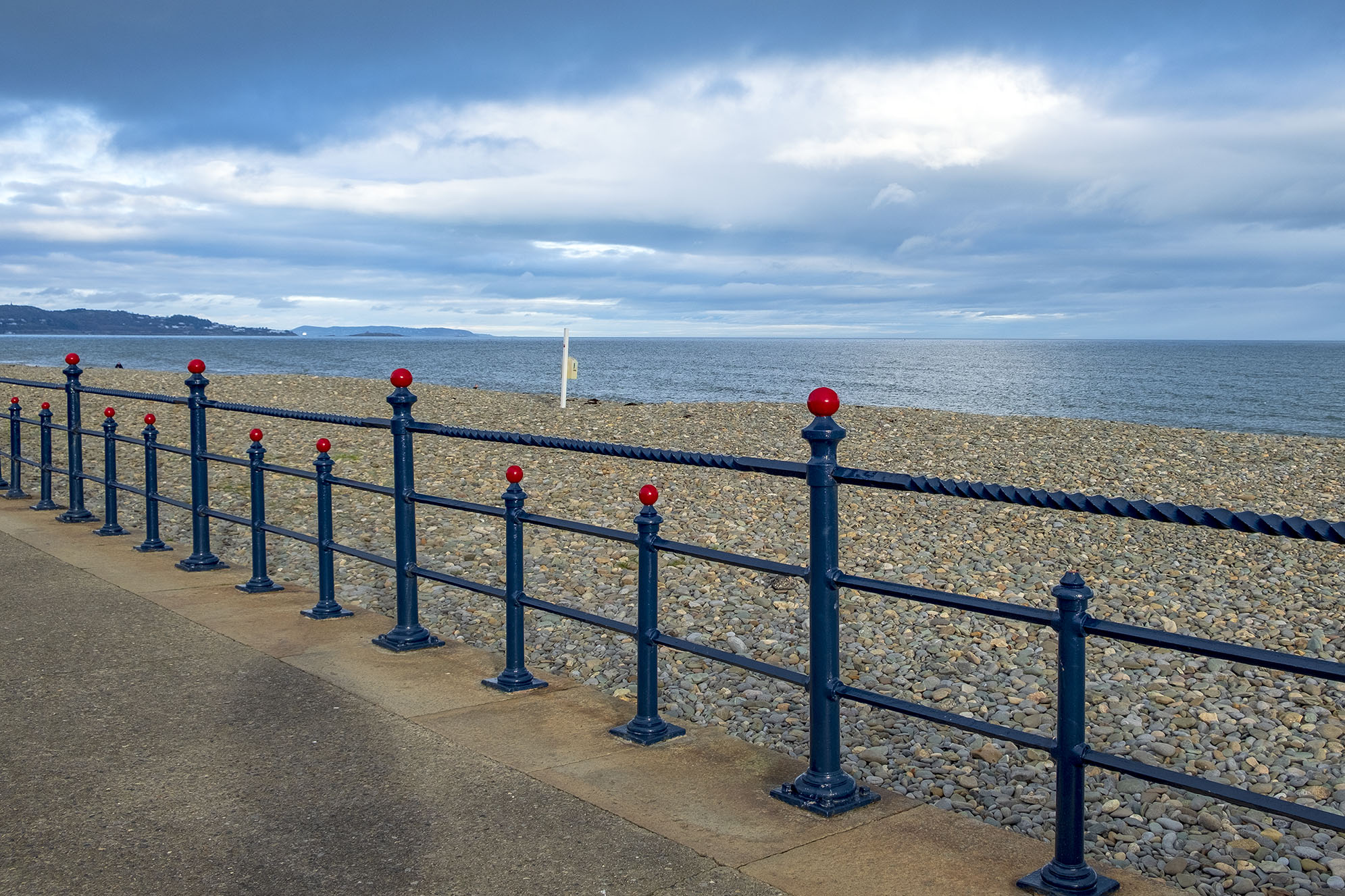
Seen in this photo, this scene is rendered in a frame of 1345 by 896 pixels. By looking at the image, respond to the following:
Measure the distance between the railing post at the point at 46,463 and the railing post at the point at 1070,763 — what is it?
28.4 feet

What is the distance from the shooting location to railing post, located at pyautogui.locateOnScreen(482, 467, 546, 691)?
450 centimetres

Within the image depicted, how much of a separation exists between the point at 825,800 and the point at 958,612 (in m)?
4.78

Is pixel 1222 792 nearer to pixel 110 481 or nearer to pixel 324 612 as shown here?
pixel 324 612

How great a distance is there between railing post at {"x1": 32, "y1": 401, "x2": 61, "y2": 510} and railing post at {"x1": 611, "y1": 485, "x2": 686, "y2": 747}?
7.02 meters

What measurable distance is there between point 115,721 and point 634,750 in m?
1.95

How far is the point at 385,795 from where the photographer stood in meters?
3.55

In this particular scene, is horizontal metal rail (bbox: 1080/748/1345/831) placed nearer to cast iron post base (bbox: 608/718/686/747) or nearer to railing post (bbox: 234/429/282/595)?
cast iron post base (bbox: 608/718/686/747)

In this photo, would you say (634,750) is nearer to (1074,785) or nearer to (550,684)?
(550,684)

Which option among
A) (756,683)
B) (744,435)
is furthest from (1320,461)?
(756,683)

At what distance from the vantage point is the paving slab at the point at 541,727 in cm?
397

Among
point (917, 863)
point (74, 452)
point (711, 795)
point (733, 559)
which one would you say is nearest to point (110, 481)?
point (74, 452)

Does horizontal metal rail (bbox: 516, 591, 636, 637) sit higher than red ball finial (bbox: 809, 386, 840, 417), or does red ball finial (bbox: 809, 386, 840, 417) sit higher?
red ball finial (bbox: 809, 386, 840, 417)

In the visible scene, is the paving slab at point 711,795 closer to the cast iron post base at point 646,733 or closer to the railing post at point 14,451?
the cast iron post base at point 646,733

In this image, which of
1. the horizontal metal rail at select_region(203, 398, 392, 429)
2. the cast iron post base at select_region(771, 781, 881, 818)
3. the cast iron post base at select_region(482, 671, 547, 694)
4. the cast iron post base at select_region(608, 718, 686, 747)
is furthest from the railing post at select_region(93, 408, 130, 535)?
the cast iron post base at select_region(771, 781, 881, 818)
